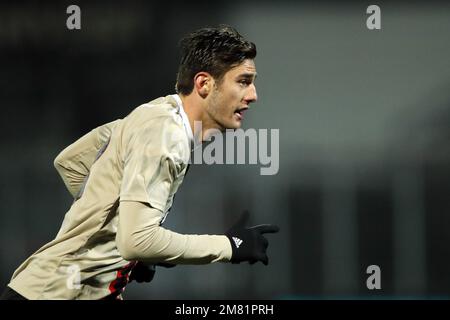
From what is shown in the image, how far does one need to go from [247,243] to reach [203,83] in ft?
1.33

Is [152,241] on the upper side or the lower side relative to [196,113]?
lower

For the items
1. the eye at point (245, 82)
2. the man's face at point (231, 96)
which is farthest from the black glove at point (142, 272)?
the eye at point (245, 82)

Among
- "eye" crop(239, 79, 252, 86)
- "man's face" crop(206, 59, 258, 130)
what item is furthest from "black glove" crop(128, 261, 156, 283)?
"eye" crop(239, 79, 252, 86)

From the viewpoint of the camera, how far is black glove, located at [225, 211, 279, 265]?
1.46 m

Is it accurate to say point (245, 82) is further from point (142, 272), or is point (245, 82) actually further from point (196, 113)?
point (142, 272)

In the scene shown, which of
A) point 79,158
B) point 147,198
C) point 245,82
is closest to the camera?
point 147,198

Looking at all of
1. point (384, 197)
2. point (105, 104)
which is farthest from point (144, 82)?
point (384, 197)

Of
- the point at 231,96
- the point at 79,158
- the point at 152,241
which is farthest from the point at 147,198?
the point at 79,158

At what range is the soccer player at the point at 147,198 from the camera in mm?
1310

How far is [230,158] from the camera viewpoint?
2801 millimetres

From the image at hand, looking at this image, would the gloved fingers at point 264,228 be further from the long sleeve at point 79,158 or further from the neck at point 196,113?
the long sleeve at point 79,158

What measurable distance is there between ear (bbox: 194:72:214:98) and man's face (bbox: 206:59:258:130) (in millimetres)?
13

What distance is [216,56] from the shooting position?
62.7 inches
